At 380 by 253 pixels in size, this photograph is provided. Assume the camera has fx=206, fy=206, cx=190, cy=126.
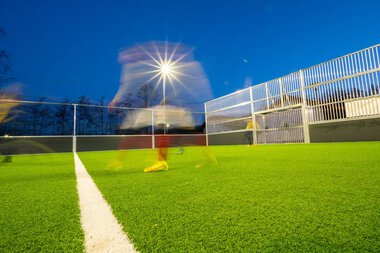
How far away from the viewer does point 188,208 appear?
4.26 feet

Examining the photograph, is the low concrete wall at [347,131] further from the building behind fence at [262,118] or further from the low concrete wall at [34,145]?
the low concrete wall at [34,145]

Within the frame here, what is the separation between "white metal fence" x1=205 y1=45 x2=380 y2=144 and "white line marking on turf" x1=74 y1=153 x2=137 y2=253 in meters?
11.1

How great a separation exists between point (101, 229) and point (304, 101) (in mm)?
13163

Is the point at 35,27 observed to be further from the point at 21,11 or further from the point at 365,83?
the point at 365,83

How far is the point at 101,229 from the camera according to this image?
106 centimetres

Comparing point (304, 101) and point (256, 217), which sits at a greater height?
point (304, 101)

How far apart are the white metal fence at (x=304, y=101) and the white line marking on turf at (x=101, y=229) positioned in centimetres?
1111

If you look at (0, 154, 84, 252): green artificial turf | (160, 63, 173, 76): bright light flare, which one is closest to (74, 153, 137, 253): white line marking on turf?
(0, 154, 84, 252): green artificial turf

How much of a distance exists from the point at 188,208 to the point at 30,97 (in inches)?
609

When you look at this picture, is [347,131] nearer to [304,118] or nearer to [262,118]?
[304,118]

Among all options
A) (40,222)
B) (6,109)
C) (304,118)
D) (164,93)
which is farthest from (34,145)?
(304,118)

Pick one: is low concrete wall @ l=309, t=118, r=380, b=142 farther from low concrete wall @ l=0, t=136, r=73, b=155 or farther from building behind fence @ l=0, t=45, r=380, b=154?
low concrete wall @ l=0, t=136, r=73, b=155

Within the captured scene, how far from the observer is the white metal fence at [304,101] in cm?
940

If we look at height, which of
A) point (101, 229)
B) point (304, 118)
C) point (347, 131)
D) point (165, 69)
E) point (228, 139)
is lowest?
point (101, 229)
